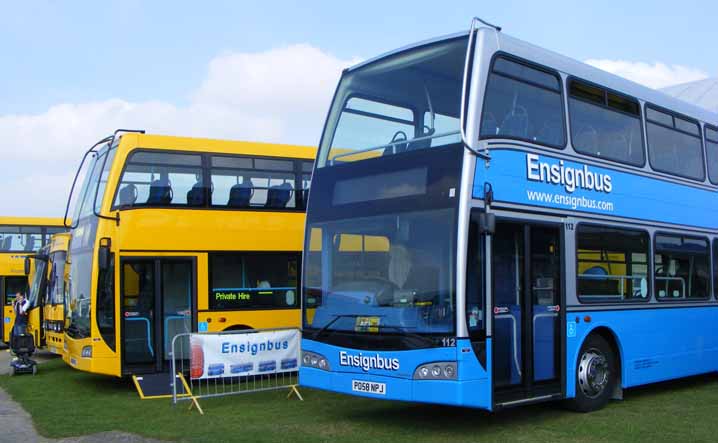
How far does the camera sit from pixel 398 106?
10414mm

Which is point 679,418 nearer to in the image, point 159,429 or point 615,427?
point 615,427

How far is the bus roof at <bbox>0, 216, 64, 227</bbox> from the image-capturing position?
80.5 ft

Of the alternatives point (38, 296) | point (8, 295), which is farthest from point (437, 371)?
point (8, 295)

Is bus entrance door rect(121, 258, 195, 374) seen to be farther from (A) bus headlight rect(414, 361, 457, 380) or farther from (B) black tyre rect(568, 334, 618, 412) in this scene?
(B) black tyre rect(568, 334, 618, 412)

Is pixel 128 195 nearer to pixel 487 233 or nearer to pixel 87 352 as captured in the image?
pixel 87 352

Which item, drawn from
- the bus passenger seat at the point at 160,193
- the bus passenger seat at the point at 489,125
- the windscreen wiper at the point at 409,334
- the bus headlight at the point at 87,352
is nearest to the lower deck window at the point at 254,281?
the bus passenger seat at the point at 160,193

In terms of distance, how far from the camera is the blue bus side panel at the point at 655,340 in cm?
1063

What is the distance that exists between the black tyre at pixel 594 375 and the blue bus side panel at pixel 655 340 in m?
0.20

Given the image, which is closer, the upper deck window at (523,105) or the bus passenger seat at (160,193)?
the upper deck window at (523,105)

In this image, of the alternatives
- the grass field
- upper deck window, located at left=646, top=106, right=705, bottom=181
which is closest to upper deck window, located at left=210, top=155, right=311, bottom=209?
the grass field

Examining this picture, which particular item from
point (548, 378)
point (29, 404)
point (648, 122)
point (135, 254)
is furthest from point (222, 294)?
point (648, 122)

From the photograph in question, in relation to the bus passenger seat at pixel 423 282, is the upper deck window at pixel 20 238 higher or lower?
higher

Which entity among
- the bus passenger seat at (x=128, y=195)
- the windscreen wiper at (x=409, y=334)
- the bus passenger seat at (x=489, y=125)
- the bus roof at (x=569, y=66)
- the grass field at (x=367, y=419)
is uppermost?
the bus roof at (x=569, y=66)

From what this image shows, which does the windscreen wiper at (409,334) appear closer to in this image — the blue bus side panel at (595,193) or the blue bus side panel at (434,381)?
the blue bus side panel at (434,381)
